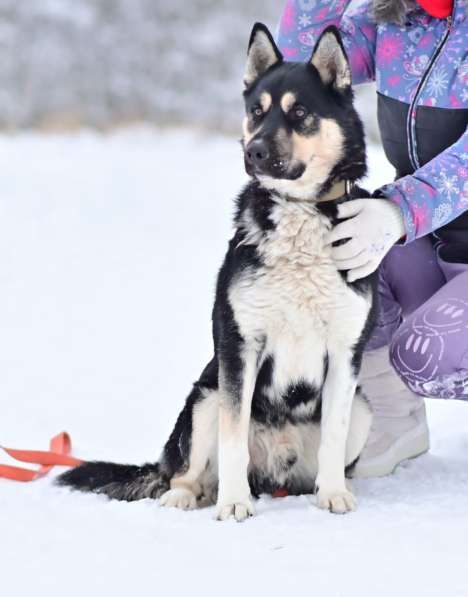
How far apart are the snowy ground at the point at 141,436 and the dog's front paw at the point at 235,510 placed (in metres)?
0.03

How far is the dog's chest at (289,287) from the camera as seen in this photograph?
2197mm

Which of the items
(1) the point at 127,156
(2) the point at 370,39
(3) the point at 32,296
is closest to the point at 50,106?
(1) the point at 127,156

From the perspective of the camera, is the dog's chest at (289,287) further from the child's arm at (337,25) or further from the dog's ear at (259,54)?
the child's arm at (337,25)

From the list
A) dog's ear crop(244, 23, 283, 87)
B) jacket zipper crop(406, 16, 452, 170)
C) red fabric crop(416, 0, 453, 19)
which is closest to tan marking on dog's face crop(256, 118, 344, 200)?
dog's ear crop(244, 23, 283, 87)

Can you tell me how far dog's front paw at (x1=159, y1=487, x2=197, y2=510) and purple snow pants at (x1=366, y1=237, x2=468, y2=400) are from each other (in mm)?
757

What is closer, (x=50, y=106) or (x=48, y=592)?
(x=48, y=592)

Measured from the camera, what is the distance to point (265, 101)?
7.63ft

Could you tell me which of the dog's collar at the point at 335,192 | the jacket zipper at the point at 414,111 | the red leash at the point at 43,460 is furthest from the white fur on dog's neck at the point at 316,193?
the red leash at the point at 43,460

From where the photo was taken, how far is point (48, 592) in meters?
1.68

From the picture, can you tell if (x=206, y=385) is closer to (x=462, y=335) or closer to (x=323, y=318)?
(x=323, y=318)

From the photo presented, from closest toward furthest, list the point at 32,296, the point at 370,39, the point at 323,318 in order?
the point at 323,318, the point at 370,39, the point at 32,296

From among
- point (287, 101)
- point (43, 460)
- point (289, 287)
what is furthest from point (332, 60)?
point (43, 460)

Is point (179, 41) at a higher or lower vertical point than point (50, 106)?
higher

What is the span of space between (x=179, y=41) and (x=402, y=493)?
1394cm
